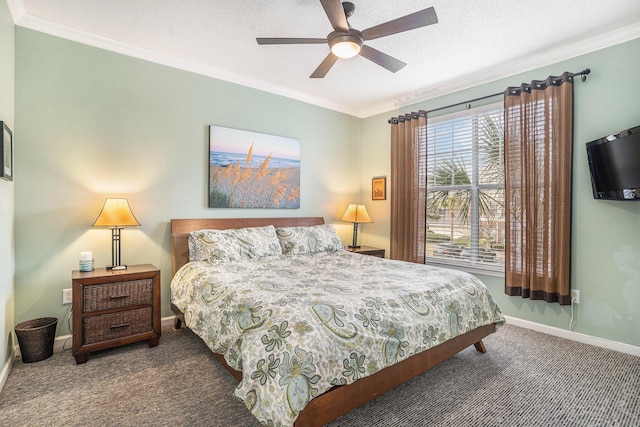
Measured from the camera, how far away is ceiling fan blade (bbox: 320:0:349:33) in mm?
1879

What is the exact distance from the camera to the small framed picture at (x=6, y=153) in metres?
2.04

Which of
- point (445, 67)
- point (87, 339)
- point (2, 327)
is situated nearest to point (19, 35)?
point (2, 327)

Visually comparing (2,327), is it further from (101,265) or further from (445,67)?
(445,67)

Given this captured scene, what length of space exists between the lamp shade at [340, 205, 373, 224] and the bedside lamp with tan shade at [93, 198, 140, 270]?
2609 millimetres

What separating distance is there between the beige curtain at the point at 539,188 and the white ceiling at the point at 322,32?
0.42m

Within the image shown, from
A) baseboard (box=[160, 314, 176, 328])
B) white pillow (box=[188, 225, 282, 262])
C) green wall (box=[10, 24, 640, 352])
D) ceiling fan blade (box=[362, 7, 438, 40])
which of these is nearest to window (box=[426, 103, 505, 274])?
green wall (box=[10, 24, 640, 352])

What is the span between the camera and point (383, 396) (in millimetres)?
2031

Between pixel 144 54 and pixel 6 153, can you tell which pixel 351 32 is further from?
pixel 6 153

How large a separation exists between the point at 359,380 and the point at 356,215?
2940 mm

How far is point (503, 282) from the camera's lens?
11.4ft

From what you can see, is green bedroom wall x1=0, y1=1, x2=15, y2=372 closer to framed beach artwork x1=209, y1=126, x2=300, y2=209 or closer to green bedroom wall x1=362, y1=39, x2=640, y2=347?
Result: framed beach artwork x1=209, y1=126, x2=300, y2=209

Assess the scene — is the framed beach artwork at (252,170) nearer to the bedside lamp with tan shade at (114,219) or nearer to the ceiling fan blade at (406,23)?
the bedside lamp with tan shade at (114,219)

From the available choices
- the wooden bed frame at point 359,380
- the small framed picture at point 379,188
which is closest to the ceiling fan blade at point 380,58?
the wooden bed frame at point 359,380

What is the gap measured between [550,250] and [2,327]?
448 cm
